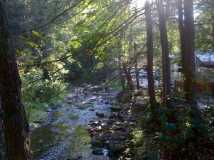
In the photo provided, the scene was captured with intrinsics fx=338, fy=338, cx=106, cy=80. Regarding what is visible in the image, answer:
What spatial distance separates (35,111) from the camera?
21672 mm

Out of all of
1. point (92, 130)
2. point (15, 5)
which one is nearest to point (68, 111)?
point (92, 130)

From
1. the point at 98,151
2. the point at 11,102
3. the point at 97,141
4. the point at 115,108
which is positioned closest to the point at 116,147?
the point at 98,151

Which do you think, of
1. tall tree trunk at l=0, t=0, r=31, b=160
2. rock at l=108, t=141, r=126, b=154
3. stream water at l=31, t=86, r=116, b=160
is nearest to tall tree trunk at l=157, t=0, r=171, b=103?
rock at l=108, t=141, r=126, b=154

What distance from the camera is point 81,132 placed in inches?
683

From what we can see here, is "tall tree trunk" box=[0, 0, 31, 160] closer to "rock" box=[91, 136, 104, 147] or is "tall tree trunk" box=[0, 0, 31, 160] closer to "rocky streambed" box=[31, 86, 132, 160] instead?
"rocky streambed" box=[31, 86, 132, 160]

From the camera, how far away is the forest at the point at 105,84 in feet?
20.1

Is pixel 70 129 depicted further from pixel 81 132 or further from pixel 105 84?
pixel 105 84

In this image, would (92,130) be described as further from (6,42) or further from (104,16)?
(6,42)

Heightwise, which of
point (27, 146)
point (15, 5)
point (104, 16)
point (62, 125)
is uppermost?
point (15, 5)

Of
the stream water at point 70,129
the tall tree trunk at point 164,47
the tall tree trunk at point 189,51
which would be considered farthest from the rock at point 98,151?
the tall tree trunk at point 189,51

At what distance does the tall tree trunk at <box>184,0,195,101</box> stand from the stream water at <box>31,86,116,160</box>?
184 inches

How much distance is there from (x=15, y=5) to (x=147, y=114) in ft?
47.5

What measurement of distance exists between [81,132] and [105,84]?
3127 mm

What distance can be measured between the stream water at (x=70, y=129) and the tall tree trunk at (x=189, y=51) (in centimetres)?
467
